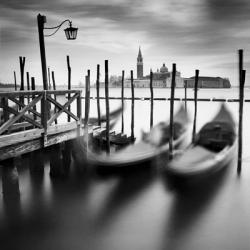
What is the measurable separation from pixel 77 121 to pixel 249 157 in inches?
254

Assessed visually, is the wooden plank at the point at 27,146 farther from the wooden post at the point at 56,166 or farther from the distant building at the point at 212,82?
the distant building at the point at 212,82

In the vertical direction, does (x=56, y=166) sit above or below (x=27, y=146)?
below

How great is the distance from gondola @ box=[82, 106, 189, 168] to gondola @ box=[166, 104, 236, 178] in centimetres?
75

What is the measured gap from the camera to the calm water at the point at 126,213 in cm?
457

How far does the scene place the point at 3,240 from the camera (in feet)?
14.8

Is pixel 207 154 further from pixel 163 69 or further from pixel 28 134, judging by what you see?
pixel 163 69

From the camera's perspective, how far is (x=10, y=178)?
5.09 metres

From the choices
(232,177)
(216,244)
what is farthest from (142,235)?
(232,177)

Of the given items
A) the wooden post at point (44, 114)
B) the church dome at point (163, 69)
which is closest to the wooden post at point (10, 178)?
the wooden post at point (44, 114)

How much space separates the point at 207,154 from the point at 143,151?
1.56m

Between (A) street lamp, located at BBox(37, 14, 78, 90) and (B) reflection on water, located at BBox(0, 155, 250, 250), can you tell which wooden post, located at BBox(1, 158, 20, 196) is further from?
(A) street lamp, located at BBox(37, 14, 78, 90)

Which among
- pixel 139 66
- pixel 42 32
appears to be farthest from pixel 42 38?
pixel 139 66

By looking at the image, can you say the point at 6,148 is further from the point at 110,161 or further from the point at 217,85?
the point at 217,85

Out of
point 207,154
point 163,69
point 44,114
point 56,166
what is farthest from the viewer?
point 163,69
